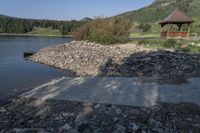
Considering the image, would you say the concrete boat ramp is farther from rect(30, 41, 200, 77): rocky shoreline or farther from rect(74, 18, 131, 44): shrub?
rect(74, 18, 131, 44): shrub

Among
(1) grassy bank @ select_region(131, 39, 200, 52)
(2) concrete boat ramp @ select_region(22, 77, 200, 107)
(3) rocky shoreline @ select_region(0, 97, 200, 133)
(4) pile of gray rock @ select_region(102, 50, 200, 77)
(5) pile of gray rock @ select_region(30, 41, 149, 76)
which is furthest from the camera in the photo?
(1) grassy bank @ select_region(131, 39, 200, 52)

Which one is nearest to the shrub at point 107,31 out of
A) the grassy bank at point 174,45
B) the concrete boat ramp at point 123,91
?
the grassy bank at point 174,45

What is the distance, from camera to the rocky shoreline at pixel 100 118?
22.1 feet

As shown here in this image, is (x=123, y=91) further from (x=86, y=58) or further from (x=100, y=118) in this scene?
(x=86, y=58)

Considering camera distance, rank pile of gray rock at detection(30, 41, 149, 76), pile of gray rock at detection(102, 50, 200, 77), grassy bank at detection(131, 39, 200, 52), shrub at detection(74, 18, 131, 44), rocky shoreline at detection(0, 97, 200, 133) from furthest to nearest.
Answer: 1. shrub at detection(74, 18, 131, 44)
2. grassy bank at detection(131, 39, 200, 52)
3. pile of gray rock at detection(30, 41, 149, 76)
4. pile of gray rock at detection(102, 50, 200, 77)
5. rocky shoreline at detection(0, 97, 200, 133)

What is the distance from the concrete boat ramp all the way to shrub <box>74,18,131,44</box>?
1622cm

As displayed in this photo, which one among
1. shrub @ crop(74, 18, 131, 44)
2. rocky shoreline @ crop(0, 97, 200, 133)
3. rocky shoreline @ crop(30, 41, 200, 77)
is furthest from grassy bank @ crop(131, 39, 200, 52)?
rocky shoreline @ crop(0, 97, 200, 133)

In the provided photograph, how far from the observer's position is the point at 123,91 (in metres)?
9.89

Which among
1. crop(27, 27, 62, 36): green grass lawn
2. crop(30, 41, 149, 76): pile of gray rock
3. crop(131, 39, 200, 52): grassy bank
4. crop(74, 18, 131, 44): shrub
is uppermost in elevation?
crop(74, 18, 131, 44): shrub

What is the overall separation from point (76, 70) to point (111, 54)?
2.91 meters

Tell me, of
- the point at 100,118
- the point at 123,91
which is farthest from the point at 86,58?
the point at 100,118

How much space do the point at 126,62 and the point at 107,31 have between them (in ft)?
42.5

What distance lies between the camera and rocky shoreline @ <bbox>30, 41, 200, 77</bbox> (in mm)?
14219

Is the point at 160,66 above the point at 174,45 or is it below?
below
